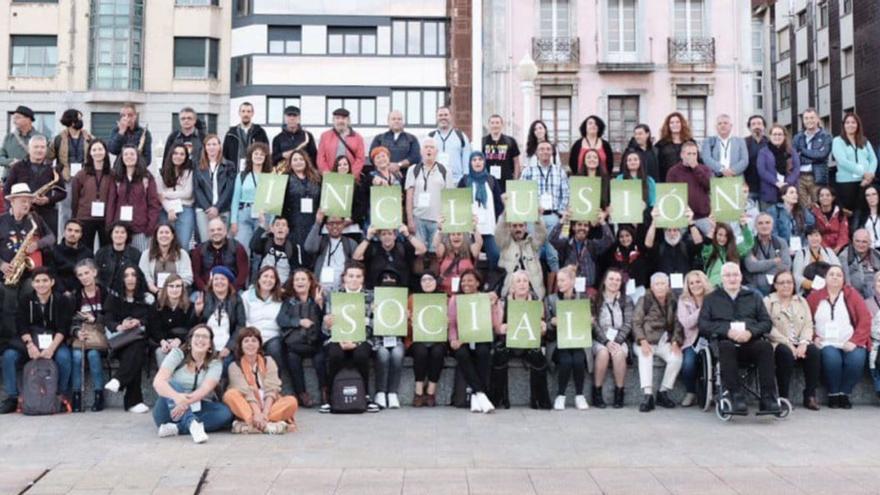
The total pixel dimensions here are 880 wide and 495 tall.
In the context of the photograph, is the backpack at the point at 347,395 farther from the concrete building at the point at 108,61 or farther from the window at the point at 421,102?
the concrete building at the point at 108,61

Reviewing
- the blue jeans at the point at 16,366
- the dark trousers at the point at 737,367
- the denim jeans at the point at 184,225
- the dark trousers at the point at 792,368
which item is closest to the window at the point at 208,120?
the denim jeans at the point at 184,225

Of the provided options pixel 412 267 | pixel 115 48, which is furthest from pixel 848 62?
pixel 412 267

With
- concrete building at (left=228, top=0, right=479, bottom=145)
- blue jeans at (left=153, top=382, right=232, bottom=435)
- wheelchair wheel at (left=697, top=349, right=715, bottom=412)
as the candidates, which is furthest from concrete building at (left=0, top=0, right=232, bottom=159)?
wheelchair wheel at (left=697, top=349, right=715, bottom=412)

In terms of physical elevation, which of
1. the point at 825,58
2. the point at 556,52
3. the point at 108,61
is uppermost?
the point at 825,58

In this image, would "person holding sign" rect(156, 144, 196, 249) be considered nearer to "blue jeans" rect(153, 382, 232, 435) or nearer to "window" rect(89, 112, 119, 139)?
"blue jeans" rect(153, 382, 232, 435)

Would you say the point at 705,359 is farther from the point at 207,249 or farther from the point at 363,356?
the point at 207,249

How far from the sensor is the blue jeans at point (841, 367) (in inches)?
423

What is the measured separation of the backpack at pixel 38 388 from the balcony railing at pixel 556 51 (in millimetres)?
28116

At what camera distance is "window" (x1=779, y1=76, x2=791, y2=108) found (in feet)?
165

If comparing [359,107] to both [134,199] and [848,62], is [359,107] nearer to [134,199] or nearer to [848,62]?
[848,62]

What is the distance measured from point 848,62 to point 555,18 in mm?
15660

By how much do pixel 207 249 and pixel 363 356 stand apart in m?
2.73

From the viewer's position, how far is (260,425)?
Result: 30.4 feet

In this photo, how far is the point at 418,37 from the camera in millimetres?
42156
